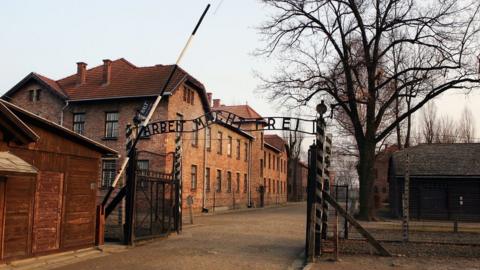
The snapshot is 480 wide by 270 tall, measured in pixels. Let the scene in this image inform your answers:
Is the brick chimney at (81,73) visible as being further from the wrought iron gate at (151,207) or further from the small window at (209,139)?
the wrought iron gate at (151,207)

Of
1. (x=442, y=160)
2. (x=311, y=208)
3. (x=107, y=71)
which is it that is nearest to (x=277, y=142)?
(x=442, y=160)

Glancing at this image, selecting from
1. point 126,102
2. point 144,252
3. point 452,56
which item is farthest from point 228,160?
point 144,252

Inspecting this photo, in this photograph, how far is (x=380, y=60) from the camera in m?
30.6

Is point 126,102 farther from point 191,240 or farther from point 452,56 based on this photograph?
point 452,56

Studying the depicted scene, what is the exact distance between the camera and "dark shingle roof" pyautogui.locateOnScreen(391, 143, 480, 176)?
105ft

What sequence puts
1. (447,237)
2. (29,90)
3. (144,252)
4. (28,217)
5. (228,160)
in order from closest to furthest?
(28,217), (144,252), (447,237), (29,90), (228,160)

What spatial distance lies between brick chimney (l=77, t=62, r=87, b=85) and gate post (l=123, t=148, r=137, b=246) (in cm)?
2164

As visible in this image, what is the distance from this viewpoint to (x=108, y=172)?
31.7 m

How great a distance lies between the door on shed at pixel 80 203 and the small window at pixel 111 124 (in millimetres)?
19105

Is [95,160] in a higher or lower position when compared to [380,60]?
lower

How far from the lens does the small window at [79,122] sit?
111ft

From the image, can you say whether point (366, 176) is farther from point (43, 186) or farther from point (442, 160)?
point (43, 186)

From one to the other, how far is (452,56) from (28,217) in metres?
23.6

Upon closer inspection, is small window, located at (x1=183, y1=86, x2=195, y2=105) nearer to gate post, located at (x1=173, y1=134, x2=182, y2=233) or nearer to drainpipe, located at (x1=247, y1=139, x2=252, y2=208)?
gate post, located at (x1=173, y1=134, x2=182, y2=233)
